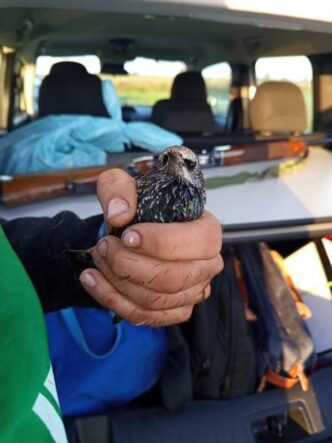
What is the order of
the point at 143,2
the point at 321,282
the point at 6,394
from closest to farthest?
the point at 6,394 → the point at 143,2 → the point at 321,282

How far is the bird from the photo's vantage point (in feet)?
2.01

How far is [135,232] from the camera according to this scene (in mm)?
676

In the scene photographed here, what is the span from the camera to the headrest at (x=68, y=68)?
2.70 m

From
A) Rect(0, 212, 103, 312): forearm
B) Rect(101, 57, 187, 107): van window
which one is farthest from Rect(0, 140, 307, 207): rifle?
Rect(101, 57, 187, 107): van window

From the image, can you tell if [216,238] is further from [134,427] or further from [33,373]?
[134,427]

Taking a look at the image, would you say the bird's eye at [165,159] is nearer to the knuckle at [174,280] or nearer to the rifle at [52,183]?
the knuckle at [174,280]

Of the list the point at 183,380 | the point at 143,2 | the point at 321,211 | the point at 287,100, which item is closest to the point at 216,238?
the point at 183,380

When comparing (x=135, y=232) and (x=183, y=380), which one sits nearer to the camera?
(x=135, y=232)

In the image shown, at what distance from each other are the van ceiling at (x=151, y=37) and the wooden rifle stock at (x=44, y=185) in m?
0.70

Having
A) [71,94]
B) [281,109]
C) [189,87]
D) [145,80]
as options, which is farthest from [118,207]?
[145,80]

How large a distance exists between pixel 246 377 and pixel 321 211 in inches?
19.0

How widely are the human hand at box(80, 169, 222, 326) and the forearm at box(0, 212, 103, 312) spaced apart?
0.23 metres

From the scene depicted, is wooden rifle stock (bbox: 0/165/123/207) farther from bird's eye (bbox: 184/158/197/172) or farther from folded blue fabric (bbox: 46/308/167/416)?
bird's eye (bbox: 184/158/197/172)

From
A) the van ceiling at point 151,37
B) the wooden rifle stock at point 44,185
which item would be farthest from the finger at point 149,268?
the van ceiling at point 151,37
